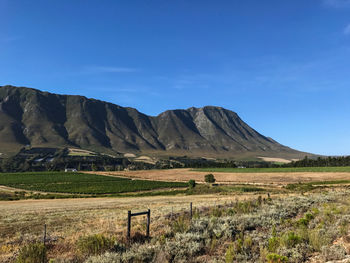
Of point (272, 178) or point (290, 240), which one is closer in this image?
point (290, 240)

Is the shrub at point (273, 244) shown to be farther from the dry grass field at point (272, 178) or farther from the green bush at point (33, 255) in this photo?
the dry grass field at point (272, 178)

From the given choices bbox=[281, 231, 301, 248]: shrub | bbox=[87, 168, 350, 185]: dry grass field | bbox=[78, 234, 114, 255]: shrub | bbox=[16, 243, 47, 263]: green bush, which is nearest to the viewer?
bbox=[16, 243, 47, 263]: green bush

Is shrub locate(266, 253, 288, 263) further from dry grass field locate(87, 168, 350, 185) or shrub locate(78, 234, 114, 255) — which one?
dry grass field locate(87, 168, 350, 185)

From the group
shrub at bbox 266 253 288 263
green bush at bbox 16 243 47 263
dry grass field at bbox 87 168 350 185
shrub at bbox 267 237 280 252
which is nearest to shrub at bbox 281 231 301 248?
shrub at bbox 267 237 280 252

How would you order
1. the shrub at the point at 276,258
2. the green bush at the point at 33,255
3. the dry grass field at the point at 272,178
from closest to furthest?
the shrub at the point at 276,258 → the green bush at the point at 33,255 → the dry grass field at the point at 272,178

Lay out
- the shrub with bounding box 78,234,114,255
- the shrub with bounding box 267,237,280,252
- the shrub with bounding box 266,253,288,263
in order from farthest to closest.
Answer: the shrub with bounding box 78,234,114,255, the shrub with bounding box 267,237,280,252, the shrub with bounding box 266,253,288,263

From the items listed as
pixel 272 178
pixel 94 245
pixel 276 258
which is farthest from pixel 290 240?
pixel 272 178

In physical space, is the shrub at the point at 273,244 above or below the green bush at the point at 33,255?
above

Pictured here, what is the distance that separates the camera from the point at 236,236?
543 inches

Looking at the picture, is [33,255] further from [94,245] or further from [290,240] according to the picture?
[290,240]

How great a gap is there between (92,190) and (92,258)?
73619 mm

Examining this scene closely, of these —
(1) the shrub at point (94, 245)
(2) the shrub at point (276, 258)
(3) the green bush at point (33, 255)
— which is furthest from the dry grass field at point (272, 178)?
(3) the green bush at point (33, 255)

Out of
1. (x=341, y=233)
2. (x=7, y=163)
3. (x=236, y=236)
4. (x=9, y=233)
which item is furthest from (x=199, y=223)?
(x=7, y=163)

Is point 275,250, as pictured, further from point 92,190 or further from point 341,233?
point 92,190
